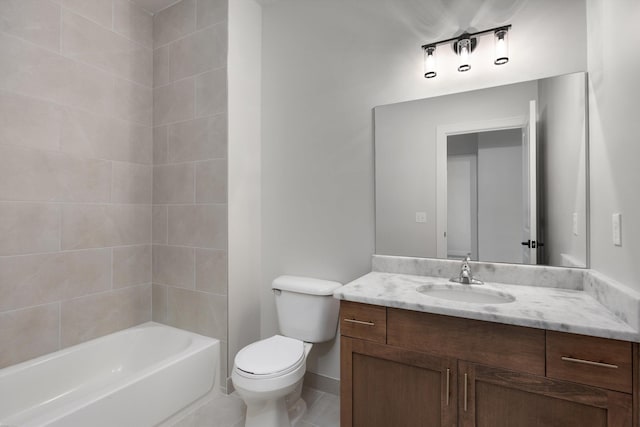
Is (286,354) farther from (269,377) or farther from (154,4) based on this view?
(154,4)

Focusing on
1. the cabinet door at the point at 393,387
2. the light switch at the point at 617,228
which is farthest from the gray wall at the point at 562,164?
the cabinet door at the point at 393,387

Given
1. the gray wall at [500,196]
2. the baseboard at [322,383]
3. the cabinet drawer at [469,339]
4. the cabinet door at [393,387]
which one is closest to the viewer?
the cabinet drawer at [469,339]

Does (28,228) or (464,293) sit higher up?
(28,228)

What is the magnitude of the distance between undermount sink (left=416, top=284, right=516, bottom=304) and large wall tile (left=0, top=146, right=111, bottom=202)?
2.12 metres

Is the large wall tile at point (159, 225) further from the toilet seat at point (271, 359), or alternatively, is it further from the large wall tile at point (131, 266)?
the toilet seat at point (271, 359)

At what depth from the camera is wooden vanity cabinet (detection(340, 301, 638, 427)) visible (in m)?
1.05

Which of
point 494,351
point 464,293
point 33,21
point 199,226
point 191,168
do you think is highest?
point 33,21

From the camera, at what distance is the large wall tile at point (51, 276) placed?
1757 millimetres

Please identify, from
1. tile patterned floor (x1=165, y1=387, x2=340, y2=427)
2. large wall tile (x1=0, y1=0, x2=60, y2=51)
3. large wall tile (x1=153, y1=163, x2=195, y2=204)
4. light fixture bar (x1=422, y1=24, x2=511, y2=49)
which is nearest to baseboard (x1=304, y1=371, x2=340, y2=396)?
tile patterned floor (x1=165, y1=387, x2=340, y2=427)

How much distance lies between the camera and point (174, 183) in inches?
94.3

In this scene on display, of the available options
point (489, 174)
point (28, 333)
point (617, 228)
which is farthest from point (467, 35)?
point (28, 333)

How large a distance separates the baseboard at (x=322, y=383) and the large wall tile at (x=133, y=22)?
2742mm

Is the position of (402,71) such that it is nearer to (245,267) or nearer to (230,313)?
(245,267)

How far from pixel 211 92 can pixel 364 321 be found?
1.79m
